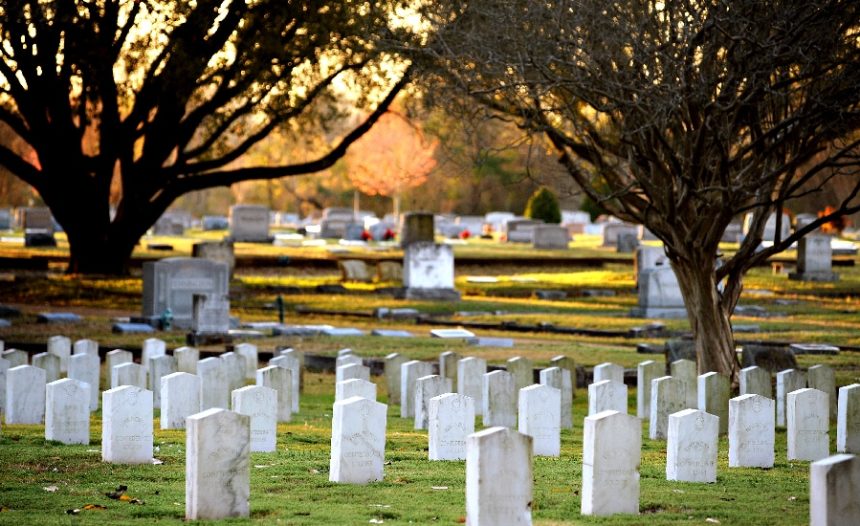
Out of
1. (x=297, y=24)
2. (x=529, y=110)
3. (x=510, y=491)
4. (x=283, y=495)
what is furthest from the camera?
(x=297, y=24)

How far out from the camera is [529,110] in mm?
16078

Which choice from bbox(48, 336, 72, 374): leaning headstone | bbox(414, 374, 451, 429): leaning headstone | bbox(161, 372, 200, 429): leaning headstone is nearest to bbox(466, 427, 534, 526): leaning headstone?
bbox(414, 374, 451, 429): leaning headstone

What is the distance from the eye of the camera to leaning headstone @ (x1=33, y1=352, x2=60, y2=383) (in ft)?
44.9

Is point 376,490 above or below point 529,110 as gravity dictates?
below

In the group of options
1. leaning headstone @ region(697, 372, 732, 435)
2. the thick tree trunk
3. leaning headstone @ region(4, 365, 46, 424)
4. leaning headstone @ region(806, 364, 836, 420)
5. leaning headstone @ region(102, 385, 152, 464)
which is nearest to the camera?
leaning headstone @ region(102, 385, 152, 464)

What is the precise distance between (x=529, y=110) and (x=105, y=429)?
7.92 meters

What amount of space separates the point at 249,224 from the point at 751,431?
4668 centimetres

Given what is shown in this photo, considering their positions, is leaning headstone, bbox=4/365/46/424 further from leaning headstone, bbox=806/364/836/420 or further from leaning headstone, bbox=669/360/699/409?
leaning headstone, bbox=806/364/836/420

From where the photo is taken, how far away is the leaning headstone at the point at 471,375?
1345 centimetres

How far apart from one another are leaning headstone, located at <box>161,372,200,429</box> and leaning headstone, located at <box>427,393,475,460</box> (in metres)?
2.54

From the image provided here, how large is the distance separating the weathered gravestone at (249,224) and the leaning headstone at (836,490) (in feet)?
162

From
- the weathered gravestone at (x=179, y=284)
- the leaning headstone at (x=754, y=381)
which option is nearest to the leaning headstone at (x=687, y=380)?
the leaning headstone at (x=754, y=381)

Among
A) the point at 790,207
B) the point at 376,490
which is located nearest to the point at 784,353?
the point at 376,490

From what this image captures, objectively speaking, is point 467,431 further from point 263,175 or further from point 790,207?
point 790,207
